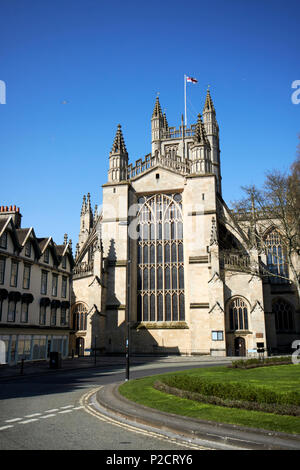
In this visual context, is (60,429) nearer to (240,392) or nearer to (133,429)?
(133,429)

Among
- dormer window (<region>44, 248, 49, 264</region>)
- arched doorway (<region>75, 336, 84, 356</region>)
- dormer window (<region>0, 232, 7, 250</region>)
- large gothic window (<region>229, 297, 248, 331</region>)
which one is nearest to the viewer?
dormer window (<region>0, 232, 7, 250</region>)

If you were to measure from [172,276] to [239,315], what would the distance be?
834 centimetres

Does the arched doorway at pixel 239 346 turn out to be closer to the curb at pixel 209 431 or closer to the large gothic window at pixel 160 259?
the large gothic window at pixel 160 259

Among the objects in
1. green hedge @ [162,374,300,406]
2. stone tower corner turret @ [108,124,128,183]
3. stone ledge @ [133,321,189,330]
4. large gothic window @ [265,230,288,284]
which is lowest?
green hedge @ [162,374,300,406]

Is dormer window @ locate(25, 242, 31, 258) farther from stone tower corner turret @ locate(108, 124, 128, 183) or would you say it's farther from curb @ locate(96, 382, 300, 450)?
curb @ locate(96, 382, 300, 450)

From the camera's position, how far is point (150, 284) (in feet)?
140

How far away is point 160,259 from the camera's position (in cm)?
4316

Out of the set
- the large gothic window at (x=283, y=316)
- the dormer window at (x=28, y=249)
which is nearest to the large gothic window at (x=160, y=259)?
the large gothic window at (x=283, y=316)

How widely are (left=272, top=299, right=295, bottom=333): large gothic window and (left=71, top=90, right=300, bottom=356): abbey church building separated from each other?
12 centimetres

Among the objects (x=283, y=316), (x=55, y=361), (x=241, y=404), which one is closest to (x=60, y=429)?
(x=241, y=404)

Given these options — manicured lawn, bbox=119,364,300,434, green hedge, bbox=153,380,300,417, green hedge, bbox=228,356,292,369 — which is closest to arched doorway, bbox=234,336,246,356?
green hedge, bbox=228,356,292,369

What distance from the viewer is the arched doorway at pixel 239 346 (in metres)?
38.0

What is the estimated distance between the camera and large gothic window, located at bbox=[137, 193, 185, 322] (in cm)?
4156

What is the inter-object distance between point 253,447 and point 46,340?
95.0 ft
